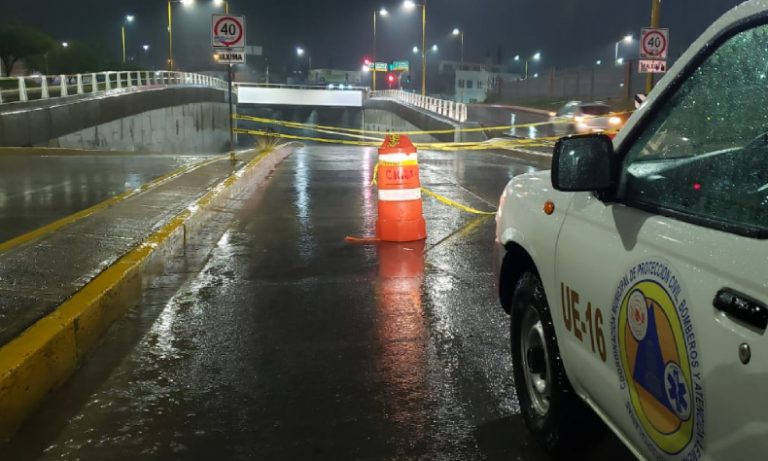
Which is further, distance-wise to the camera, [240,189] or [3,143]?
[3,143]

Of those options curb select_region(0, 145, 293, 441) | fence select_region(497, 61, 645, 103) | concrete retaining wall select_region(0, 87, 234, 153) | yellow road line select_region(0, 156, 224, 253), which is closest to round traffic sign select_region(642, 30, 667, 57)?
yellow road line select_region(0, 156, 224, 253)

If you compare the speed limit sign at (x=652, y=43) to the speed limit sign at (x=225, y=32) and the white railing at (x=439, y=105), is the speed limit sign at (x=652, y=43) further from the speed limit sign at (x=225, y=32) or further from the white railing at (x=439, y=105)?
the white railing at (x=439, y=105)

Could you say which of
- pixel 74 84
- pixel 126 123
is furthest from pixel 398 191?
pixel 74 84

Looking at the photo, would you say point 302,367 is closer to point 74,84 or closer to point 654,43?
point 654,43

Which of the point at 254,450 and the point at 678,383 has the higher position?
the point at 678,383

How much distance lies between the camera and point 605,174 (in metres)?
2.62

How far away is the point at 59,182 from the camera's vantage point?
12.7 meters

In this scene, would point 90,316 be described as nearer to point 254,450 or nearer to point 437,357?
point 254,450

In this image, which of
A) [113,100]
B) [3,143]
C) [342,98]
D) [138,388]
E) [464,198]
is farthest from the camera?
[342,98]

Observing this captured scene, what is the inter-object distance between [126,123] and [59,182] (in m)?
20.6

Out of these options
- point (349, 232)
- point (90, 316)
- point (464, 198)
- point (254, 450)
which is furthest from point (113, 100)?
point (254, 450)

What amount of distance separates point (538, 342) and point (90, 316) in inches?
125

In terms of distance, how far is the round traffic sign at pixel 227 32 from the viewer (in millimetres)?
14812

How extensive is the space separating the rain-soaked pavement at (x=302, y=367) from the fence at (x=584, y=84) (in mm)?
35558
